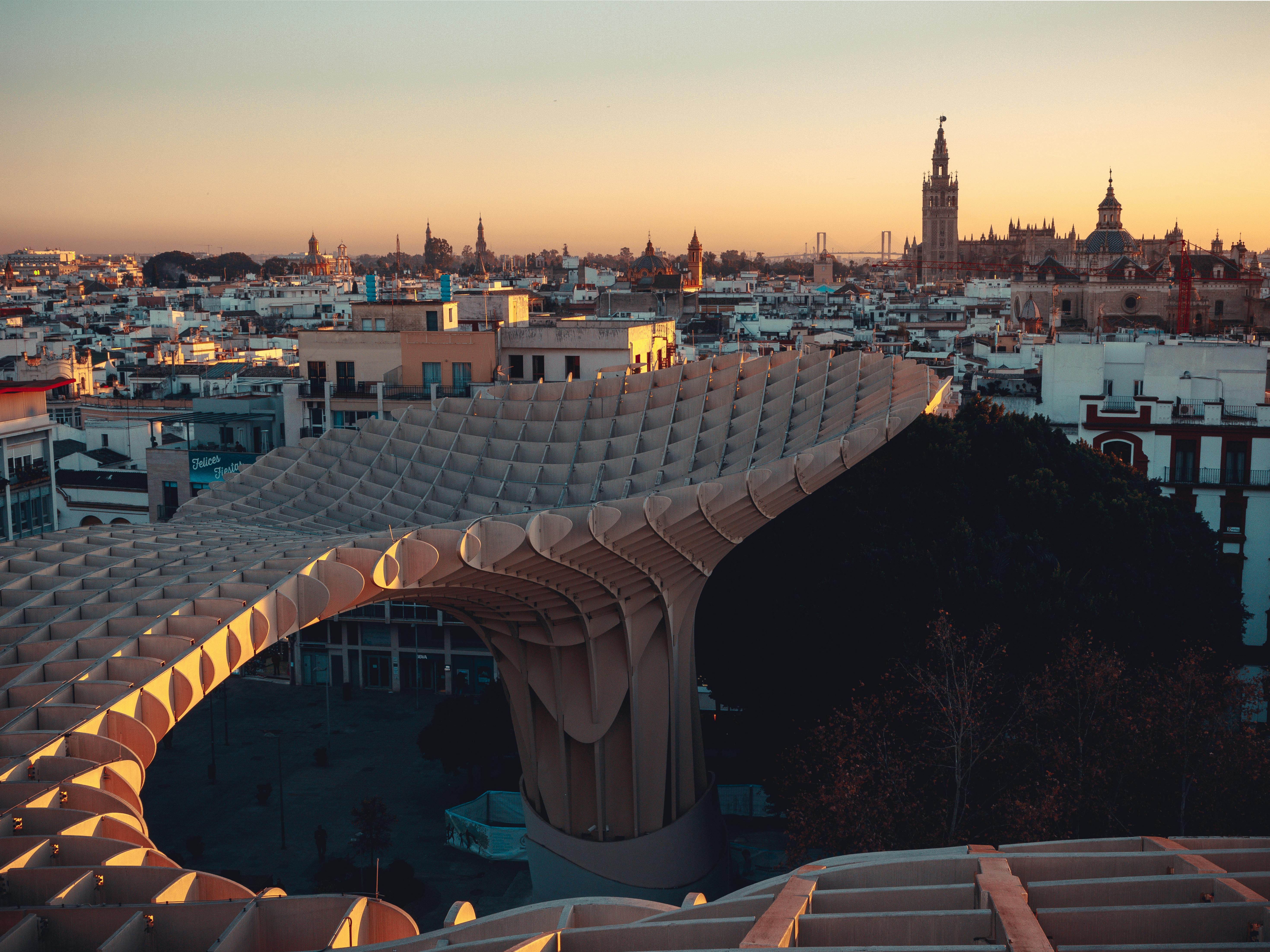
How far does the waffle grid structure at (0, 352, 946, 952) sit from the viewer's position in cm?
1070

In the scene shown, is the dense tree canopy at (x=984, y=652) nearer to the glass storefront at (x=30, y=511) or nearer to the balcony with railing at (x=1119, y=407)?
the balcony with railing at (x=1119, y=407)

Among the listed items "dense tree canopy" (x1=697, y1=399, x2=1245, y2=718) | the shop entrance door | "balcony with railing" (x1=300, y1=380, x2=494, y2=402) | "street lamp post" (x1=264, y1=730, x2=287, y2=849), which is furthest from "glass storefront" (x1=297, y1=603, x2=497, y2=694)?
"dense tree canopy" (x1=697, y1=399, x2=1245, y2=718)

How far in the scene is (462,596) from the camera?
74.7ft

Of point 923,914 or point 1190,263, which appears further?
point 1190,263

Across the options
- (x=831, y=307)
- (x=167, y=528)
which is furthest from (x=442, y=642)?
(x=831, y=307)

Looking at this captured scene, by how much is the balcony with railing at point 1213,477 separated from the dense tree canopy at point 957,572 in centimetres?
722

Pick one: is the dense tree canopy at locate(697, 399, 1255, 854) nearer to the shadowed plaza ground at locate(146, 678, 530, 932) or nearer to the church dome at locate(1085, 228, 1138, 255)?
the shadowed plaza ground at locate(146, 678, 530, 932)

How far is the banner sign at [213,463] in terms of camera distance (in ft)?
148

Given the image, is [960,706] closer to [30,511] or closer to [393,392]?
[30,511]

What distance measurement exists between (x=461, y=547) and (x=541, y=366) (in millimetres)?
27513

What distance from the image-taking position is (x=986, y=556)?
26609mm

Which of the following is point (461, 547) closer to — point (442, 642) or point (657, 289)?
point (442, 642)

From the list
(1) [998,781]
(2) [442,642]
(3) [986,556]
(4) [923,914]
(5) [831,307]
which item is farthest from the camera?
(5) [831,307]

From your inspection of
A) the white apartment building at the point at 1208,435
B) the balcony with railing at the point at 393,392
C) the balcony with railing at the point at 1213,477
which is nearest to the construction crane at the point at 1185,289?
the white apartment building at the point at 1208,435
